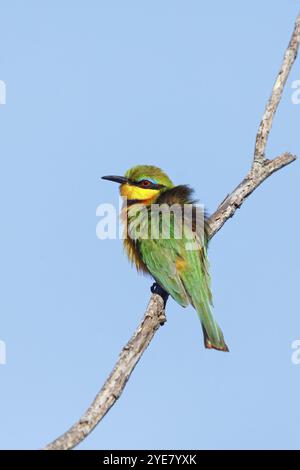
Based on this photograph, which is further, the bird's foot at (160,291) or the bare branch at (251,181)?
the bird's foot at (160,291)

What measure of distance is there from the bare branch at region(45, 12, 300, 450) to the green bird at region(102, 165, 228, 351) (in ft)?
0.77

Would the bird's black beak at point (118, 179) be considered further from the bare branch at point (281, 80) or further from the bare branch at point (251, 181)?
the bare branch at point (281, 80)

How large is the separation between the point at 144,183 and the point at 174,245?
2.93 feet

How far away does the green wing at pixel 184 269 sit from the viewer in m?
7.10

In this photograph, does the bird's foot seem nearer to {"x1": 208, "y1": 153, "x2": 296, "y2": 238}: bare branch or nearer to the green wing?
the green wing

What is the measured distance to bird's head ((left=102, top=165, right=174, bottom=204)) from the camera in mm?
Result: 7957

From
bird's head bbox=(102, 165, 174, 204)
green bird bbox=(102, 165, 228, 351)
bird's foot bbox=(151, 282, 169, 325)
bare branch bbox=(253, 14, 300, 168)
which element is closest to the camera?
bare branch bbox=(253, 14, 300, 168)

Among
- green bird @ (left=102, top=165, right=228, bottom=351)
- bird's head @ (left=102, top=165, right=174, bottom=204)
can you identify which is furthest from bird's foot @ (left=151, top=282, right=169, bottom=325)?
bird's head @ (left=102, top=165, right=174, bottom=204)

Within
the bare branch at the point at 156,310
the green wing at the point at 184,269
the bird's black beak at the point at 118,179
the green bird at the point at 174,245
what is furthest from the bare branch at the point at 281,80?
the bird's black beak at the point at 118,179

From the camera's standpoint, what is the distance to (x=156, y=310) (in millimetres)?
6160

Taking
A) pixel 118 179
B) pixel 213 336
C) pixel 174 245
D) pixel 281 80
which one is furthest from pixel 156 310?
pixel 118 179

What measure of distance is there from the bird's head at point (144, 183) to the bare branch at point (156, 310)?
95 cm

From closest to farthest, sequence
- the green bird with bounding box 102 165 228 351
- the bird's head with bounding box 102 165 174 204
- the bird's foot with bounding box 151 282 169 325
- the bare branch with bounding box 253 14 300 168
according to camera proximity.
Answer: the bare branch with bounding box 253 14 300 168 < the bird's foot with bounding box 151 282 169 325 < the green bird with bounding box 102 165 228 351 < the bird's head with bounding box 102 165 174 204
